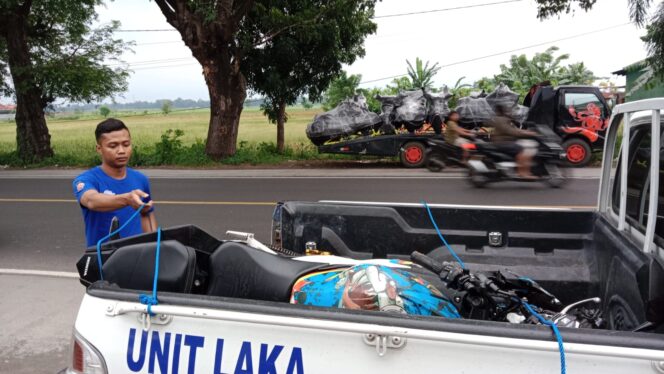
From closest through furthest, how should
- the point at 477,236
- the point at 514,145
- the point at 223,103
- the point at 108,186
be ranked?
the point at 108,186
the point at 477,236
the point at 514,145
the point at 223,103

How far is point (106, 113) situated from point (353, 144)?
6915cm

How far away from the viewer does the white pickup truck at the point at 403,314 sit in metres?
1.87

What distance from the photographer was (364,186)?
1369 centimetres

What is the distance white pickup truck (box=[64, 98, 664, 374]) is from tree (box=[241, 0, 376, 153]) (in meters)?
15.4

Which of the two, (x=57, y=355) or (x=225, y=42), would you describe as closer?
(x=57, y=355)

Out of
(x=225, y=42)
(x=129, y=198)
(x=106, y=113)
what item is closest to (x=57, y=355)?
(x=129, y=198)

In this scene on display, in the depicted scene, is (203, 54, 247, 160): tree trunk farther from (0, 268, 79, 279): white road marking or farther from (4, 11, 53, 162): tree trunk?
(0, 268, 79, 279): white road marking

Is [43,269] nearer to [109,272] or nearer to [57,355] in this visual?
[57,355]

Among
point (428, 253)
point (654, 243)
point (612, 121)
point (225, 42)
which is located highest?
point (225, 42)

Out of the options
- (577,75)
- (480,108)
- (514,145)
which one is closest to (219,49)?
(480,108)

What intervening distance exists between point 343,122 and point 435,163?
431 centimetres

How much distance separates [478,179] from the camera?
11500 millimetres

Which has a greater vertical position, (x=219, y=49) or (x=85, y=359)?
(x=219, y=49)

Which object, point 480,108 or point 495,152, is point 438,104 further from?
point 495,152
